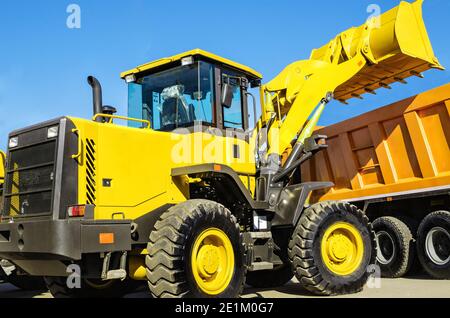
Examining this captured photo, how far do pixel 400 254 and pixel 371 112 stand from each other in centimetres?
252

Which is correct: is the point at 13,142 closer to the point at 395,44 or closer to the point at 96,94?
the point at 96,94

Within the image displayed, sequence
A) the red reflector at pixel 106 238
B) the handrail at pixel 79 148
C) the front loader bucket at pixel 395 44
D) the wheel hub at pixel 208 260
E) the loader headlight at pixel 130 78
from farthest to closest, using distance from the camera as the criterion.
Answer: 1. the front loader bucket at pixel 395 44
2. the loader headlight at pixel 130 78
3. the wheel hub at pixel 208 260
4. the handrail at pixel 79 148
5. the red reflector at pixel 106 238

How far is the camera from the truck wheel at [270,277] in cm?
812

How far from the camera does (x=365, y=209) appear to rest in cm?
973

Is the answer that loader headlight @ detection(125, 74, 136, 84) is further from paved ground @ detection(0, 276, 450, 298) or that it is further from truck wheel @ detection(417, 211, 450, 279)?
truck wheel @ detection(417, 211, 450, 279)

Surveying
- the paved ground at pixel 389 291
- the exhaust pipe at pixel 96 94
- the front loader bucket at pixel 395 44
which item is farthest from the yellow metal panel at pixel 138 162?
the front loader bucket at pixel 395 44

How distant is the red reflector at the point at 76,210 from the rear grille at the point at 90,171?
0.56 feet

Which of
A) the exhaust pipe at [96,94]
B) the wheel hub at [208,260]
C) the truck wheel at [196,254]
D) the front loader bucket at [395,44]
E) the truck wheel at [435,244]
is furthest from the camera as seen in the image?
the truck wheel at [435,244]

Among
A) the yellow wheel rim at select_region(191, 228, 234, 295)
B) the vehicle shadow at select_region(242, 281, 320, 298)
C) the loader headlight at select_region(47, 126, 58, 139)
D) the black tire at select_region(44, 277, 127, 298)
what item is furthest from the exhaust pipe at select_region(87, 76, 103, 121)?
the vehicle shadow at select_region(242, 281, 320, 298)

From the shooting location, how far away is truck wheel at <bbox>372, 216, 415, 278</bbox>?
29.0 feet

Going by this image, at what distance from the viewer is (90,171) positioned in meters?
5.47

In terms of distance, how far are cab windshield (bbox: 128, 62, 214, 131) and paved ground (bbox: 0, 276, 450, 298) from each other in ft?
7.97

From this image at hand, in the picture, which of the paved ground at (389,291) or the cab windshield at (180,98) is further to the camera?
the paved ground at (389,291)

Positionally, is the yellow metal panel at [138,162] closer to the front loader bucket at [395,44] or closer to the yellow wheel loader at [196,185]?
the yellow wheel loader at [196,185]
